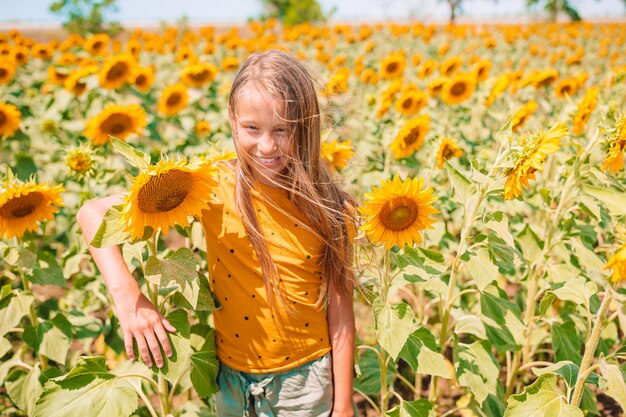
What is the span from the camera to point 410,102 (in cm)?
358

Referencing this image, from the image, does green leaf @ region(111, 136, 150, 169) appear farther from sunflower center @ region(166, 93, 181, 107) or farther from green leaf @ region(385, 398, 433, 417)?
sunflower center @ region(166, 93, 181, 107)

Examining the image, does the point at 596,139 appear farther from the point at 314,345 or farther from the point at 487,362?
the point at 314,345


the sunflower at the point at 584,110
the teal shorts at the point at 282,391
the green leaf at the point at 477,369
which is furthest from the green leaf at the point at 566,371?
the sunflower at the point at 584,110

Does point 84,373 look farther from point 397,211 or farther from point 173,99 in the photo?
point 173,99

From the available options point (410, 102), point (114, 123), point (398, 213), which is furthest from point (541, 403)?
point (114, 123)

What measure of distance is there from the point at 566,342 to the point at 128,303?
1.71m

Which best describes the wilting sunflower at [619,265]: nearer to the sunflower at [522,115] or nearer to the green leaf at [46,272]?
the green leaf at [46,272]

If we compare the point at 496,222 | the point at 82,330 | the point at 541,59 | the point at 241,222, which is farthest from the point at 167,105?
the point at 541,59

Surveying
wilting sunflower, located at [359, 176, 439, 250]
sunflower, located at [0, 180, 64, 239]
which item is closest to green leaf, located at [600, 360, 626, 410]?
wilting sunflower, located at [359, 176, 439, 250]

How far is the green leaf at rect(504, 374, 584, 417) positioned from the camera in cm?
141

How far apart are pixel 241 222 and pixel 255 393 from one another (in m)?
0.60

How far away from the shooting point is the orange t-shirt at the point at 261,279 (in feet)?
5.21

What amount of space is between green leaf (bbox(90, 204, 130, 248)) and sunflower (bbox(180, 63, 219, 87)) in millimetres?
3552

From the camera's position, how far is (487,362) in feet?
6.04
